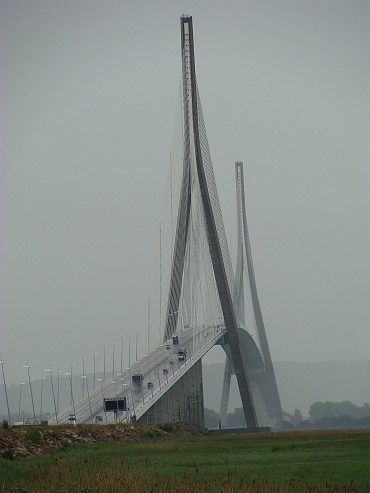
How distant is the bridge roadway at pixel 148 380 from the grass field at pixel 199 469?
20.0m

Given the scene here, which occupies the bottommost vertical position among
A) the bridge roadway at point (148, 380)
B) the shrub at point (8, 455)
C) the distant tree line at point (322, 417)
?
the distant tree line at point (322, 417)

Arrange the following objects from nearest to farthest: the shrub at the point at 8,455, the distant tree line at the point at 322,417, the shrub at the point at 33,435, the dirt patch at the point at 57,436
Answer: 1. the shrub at the point at 8,455
2. the dirt patch at the point at 57,436
3. the shrub at the point at 33,435
4. the distant tree line at the point at 322,417

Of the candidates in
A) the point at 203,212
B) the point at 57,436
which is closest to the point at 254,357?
the point at 203,212

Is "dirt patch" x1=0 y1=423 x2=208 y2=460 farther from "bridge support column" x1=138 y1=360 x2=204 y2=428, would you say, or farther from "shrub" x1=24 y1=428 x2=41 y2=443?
"bridge support column" x1=138 y1=360 x2=204 y2=428

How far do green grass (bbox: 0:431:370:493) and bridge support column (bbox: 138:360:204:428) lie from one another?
23931 mm

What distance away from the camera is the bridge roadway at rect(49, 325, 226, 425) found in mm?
51438

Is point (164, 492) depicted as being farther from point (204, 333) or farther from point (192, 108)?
point (204, 333)

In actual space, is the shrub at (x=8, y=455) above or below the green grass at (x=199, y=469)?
above

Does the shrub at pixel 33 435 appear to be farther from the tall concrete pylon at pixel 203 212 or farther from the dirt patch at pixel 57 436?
the tall concrete pylon at pixel 203 212

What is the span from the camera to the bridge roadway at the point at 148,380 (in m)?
51.4

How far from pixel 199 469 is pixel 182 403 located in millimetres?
43122

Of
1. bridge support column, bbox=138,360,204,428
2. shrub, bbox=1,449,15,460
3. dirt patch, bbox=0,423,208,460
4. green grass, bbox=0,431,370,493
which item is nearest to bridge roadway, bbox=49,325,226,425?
bridge support column, bbox=138,360,204,428

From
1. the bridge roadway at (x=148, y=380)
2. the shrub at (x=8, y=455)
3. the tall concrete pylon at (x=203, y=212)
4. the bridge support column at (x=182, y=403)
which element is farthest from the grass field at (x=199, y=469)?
the tall concrete pylon at (x=203, y=212)

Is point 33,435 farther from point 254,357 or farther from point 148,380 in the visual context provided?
point 254,357
